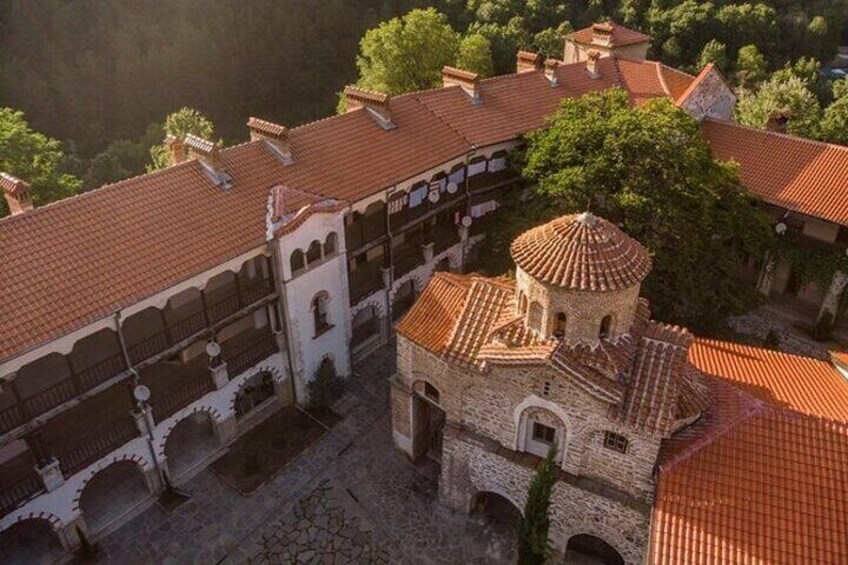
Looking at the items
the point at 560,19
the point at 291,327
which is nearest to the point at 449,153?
the point at 291,327

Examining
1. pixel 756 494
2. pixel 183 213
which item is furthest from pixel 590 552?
pixel 183 213

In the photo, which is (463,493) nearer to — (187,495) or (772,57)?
(187,495)

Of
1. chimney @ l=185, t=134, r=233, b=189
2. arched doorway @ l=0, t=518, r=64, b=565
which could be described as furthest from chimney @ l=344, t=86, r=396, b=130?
arched doorway @ l=0, t=518, r=64, b=565

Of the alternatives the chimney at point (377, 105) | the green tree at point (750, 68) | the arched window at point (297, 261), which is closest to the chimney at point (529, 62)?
the chimney at point (377, 105)

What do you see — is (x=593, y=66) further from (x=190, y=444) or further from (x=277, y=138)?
(x=190, y=444)

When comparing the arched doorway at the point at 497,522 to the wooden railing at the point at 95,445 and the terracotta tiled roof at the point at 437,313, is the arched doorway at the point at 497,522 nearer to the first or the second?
the terracotta tiled roof at the point at 437,313

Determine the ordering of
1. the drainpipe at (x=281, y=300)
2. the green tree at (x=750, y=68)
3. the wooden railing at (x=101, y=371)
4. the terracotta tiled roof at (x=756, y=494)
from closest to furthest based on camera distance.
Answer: the terracotta tiled roof at (x=756, y=494)
the wooden railing at (x=101, y=371)
the drainpipe at (x=281, y=300)
the green tree at (x=750, y=68)
